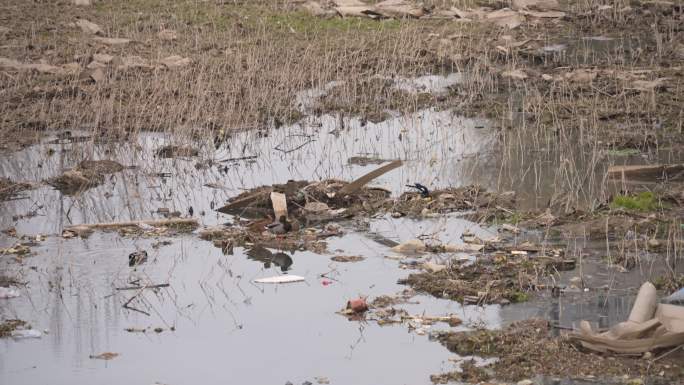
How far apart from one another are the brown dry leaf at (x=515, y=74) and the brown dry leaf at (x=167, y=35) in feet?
18.1

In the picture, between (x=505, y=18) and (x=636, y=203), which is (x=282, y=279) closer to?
(x=636, y=203)

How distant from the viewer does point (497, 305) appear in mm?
7438

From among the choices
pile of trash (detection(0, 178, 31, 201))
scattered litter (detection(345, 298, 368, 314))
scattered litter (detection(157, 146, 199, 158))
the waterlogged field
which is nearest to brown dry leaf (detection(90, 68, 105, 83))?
the waterlogged field

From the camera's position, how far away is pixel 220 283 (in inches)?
323

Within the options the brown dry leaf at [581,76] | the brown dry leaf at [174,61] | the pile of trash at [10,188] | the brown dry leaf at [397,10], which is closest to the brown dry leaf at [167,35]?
the brown dry leaf at [174,61]

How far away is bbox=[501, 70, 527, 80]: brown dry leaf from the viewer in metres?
15.1

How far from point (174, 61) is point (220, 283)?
8254mm

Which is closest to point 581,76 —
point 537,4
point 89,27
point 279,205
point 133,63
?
point 537,4

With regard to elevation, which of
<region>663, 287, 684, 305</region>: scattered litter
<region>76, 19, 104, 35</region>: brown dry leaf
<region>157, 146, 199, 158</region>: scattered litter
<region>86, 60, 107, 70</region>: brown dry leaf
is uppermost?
<region>76, 19, 104, 35</region>: brown dry leaf

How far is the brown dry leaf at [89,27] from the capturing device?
18253 millimetres

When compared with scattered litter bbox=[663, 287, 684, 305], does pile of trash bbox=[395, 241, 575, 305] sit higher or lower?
lower

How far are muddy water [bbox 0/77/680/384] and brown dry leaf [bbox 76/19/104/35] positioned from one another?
5998 millimetres

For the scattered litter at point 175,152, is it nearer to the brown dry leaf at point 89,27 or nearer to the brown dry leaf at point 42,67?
the brown dry leaf at point 42,67

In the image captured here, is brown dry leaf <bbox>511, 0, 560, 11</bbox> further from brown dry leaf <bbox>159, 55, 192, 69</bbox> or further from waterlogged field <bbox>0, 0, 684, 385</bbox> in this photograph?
brown dry leaf <bbox>159, 55, 192, 69</bbox>
